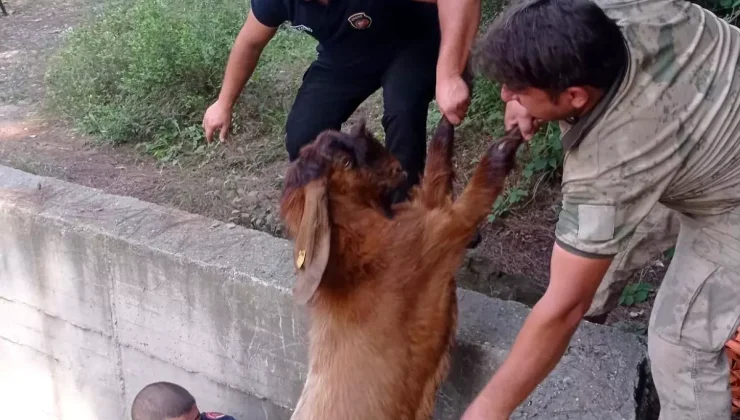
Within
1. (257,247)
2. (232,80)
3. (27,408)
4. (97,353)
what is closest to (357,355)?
(257,247)

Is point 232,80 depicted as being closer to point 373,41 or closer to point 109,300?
point 373,41

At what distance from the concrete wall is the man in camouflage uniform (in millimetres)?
500

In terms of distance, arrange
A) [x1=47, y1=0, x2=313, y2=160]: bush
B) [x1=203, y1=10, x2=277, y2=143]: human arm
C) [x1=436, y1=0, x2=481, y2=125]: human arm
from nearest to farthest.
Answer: [x1=436, y1=0, x2=481, y2=125]: human arm < [x1=203, y1=10, x2=277, y2=143]: human arm < [x1=47, y1=0, x2=313, y2=160]: bush

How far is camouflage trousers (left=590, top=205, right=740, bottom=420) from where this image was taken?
249cm

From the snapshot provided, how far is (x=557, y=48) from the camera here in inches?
82.1

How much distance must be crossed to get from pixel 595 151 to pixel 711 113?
14.0 inches

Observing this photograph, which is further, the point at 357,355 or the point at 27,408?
the point at 27,408

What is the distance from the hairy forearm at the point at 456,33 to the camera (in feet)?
9.79

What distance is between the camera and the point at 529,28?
84.7 inches

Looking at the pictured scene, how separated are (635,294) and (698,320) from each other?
161 centimetres

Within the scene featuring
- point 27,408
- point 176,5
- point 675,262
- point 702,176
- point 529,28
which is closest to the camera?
point 529,28

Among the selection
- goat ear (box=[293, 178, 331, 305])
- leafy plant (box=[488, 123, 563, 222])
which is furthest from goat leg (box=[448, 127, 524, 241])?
leafy plant (box=[488, 123, 563, 222])

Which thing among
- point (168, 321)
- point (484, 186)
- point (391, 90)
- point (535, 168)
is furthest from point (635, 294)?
point (168, 321)

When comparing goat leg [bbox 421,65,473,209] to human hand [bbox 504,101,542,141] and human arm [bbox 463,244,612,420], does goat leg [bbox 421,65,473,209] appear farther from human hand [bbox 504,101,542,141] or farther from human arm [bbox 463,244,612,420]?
human arm [bbox 463,244,612,420]
